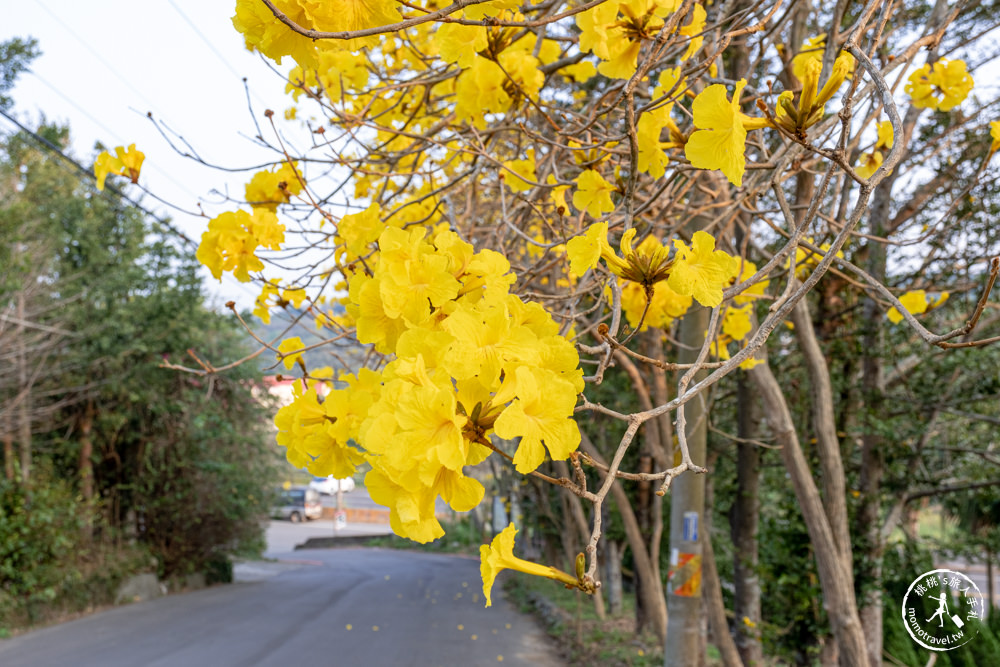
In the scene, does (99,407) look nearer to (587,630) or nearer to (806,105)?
(587,630)

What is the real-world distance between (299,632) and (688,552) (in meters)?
6.23

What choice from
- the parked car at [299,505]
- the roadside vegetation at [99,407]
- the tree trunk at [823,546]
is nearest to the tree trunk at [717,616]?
the tree trunk at [823,546]

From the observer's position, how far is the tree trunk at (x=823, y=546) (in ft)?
9.40

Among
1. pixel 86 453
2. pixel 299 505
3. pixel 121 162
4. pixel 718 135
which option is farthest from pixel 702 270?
pixel 299 505

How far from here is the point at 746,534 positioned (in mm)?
5754

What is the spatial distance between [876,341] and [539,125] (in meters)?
3.58

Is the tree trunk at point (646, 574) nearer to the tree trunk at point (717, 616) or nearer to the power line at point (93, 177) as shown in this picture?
the tree trunk at point (717, 616)

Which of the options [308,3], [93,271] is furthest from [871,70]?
[93,271]

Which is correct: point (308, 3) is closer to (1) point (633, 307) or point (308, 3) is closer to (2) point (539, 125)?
(1) point (633, 307)

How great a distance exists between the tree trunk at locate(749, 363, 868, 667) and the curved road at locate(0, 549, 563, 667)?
4416 mm

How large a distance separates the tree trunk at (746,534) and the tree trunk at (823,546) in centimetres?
220

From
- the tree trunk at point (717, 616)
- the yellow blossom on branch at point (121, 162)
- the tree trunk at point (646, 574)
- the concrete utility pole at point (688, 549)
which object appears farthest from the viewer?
the tree trunk at point (646, 574)

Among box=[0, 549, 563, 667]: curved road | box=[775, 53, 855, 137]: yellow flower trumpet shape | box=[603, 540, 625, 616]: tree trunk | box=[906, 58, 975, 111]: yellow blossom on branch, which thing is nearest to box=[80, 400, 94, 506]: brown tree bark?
box=[0, 549, 563, 667]: curved road

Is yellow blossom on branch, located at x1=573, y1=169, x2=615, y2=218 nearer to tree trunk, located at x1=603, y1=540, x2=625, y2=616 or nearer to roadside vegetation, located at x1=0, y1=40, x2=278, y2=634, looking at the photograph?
roadside vegetation, located at x1=0, y1=40, x2=278, y2=634
